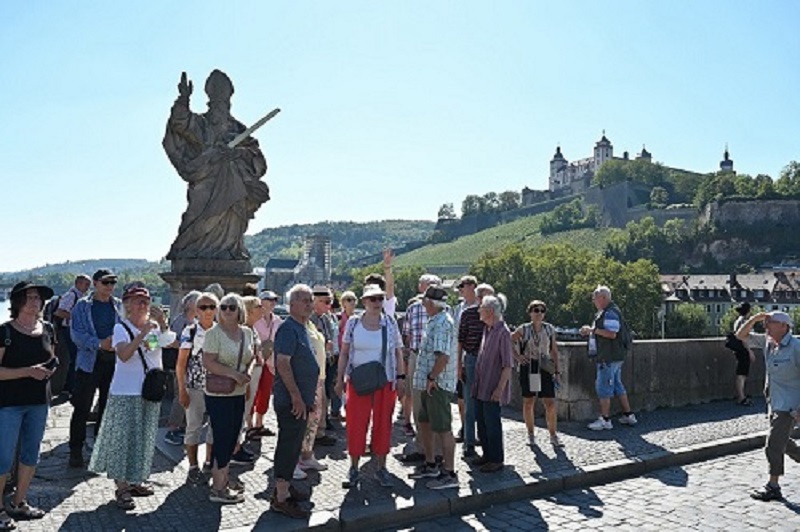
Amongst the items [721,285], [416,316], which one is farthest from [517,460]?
[721,285]

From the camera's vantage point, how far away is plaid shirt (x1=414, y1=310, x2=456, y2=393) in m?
6.59

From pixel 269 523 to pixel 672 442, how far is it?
5.34m

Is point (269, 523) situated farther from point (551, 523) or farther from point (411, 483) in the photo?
point (551, 523)

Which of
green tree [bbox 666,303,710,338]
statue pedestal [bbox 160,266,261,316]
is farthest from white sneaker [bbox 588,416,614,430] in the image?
green tree [bbox 666,303,710,338]

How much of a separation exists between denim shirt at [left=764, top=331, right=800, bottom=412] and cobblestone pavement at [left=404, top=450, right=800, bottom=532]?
2.91 ft

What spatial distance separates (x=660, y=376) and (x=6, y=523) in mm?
9142

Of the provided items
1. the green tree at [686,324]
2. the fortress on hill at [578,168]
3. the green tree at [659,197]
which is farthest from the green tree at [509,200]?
the green tree at [686,324]

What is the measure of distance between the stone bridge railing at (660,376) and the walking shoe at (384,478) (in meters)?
4.08

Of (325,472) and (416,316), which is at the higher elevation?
(416,316)

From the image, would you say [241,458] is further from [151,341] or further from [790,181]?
[790,181]

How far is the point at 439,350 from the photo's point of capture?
257 inches

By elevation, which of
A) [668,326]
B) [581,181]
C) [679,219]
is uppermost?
[581,181]

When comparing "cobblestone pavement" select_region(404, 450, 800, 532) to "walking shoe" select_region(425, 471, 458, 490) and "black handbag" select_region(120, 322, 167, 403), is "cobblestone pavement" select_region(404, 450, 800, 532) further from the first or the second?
"black handbag" select_region(120, 322, 167, 403)

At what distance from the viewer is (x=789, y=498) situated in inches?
254
